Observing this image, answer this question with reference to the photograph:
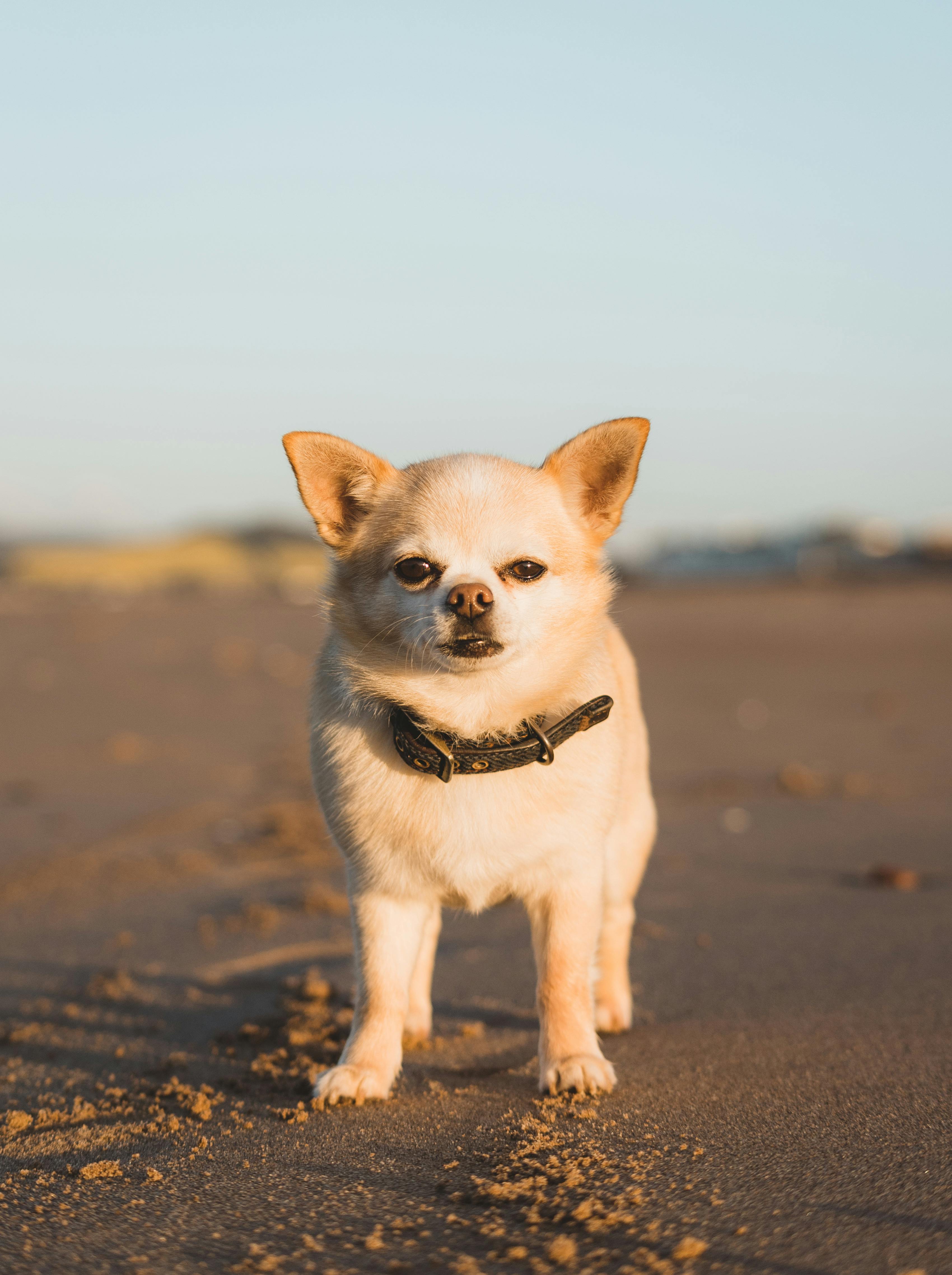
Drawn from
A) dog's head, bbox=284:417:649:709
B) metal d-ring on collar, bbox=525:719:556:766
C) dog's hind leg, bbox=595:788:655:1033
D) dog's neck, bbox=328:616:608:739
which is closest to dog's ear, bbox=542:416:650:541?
dog's head, bbox=284:417:649:709

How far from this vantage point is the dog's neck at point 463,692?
2723mm

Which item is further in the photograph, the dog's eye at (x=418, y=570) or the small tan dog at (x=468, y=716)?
the dog's eye at (x=418, y=570)

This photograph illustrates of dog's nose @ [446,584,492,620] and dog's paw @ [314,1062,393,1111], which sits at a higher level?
dog's nose @ [446,584,492,620]

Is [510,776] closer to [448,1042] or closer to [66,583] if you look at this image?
[448,1042]

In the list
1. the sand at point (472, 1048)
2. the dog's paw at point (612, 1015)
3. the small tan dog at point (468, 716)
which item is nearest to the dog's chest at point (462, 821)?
the small tan dog at point (468, 716)

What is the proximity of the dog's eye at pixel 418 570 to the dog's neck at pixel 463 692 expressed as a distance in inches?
8.0

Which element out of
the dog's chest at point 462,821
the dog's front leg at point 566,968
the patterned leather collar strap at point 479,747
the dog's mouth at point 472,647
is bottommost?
the dog's front leg at point 566,968

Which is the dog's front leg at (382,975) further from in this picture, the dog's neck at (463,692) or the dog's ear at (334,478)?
the dog's ear at (334,478)

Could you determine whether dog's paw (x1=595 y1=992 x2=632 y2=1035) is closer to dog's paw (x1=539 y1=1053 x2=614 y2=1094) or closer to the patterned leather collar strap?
dog's paw (x1=539 y1=1053 x2=614 y2=1094)

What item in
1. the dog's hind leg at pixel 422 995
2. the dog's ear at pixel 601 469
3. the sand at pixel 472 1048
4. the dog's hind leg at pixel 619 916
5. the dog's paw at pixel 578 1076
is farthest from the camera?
the dog's hind leg at pixel 619 916

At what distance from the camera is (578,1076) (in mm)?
2451

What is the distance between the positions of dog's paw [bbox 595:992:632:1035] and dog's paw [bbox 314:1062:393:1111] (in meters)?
0.77

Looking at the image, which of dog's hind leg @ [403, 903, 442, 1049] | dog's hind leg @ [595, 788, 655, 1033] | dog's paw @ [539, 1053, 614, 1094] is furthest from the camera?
dog's hind leg @ [595, 788, 655, 1033]

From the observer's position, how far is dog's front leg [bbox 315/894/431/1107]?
2586 millimetres
